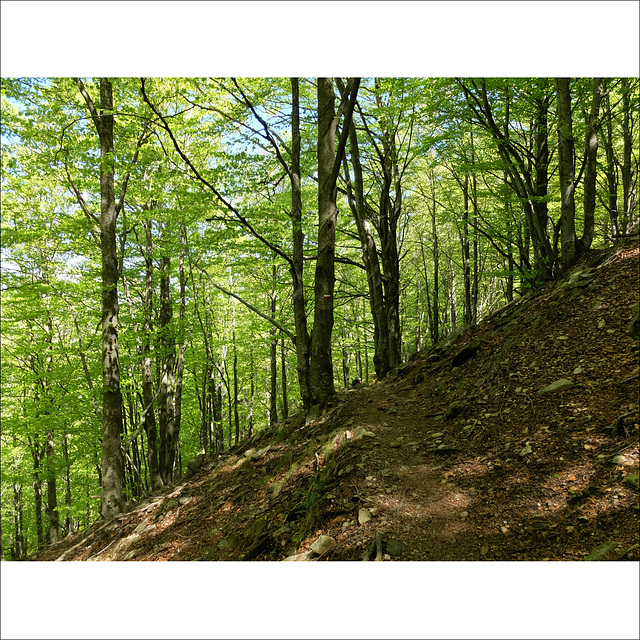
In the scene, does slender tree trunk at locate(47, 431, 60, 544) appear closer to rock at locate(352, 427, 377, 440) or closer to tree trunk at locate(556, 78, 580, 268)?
rock at locate(352, 427, 377, 440)

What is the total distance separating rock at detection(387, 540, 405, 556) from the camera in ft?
7.22

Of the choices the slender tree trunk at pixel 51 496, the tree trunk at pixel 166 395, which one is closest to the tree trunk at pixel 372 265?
the tree trunk at pixel 166 395

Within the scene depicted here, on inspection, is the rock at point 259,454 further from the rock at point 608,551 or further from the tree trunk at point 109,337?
the rock at point 608,551

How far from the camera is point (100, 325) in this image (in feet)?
16.9

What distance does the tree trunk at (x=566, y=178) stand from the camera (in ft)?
15.5

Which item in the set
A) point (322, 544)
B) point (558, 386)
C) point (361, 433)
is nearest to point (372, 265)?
point (361, 433)

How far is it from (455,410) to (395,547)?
A: 1855 mm

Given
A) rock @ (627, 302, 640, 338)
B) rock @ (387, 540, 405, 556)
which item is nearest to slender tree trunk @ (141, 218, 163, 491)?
rock @ (387, 540, 405, 556)

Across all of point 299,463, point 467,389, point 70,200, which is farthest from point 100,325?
point 467,389

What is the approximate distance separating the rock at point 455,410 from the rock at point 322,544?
1.83 meters

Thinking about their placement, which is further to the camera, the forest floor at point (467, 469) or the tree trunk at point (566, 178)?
the tree trunk at point (566, 178)

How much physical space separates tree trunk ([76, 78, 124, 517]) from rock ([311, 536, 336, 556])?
3.15m

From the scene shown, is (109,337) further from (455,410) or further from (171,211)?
(455,410)

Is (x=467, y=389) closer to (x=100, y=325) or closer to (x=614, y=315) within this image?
(x=614, y=315)
